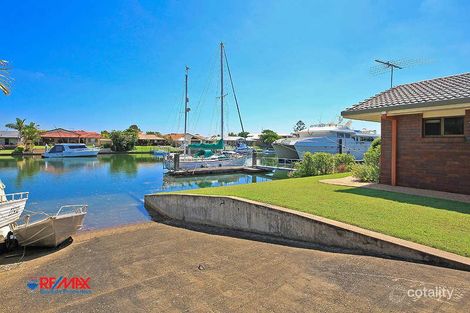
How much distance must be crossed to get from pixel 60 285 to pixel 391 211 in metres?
6.99

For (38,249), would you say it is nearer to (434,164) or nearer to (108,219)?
(108,219)

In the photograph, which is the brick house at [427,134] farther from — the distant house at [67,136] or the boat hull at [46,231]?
the distant house at [67,136]

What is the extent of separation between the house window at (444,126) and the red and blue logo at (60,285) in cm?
1034

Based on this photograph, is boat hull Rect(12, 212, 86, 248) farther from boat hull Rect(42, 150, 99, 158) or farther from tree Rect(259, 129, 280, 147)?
tree Rect(259, 129, 280, 147)

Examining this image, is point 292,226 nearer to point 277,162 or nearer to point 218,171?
point 277,162

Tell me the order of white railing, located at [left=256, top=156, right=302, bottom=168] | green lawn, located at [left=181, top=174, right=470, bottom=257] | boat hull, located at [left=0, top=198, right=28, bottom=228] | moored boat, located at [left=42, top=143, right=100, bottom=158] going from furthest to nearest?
1. moored boat, located at [left=42, top=143, right=100, bottom=158]
2. white railing, located at [left=256, top=156, right=302, bottom=168]
3. boat hull, located at [left=0, top=198, right=28, bottom=228]
4. green lawn, located at [left=181, top=174, right=470, bottom=257]

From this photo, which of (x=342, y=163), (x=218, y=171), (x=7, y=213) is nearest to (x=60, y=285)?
(x=7, y=213)

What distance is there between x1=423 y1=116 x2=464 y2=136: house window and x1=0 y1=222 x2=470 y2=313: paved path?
6.52 metres

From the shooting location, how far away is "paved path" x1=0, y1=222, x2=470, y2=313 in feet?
11.6

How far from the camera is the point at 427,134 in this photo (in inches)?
373

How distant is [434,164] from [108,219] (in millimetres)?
12584

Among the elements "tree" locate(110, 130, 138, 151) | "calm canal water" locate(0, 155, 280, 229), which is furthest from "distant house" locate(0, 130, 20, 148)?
"calm canal water" locate(0, 155, 280, 229)

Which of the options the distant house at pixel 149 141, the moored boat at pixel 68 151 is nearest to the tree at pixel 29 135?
the moored boat at pixel 68 151

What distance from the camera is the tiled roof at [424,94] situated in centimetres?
860
